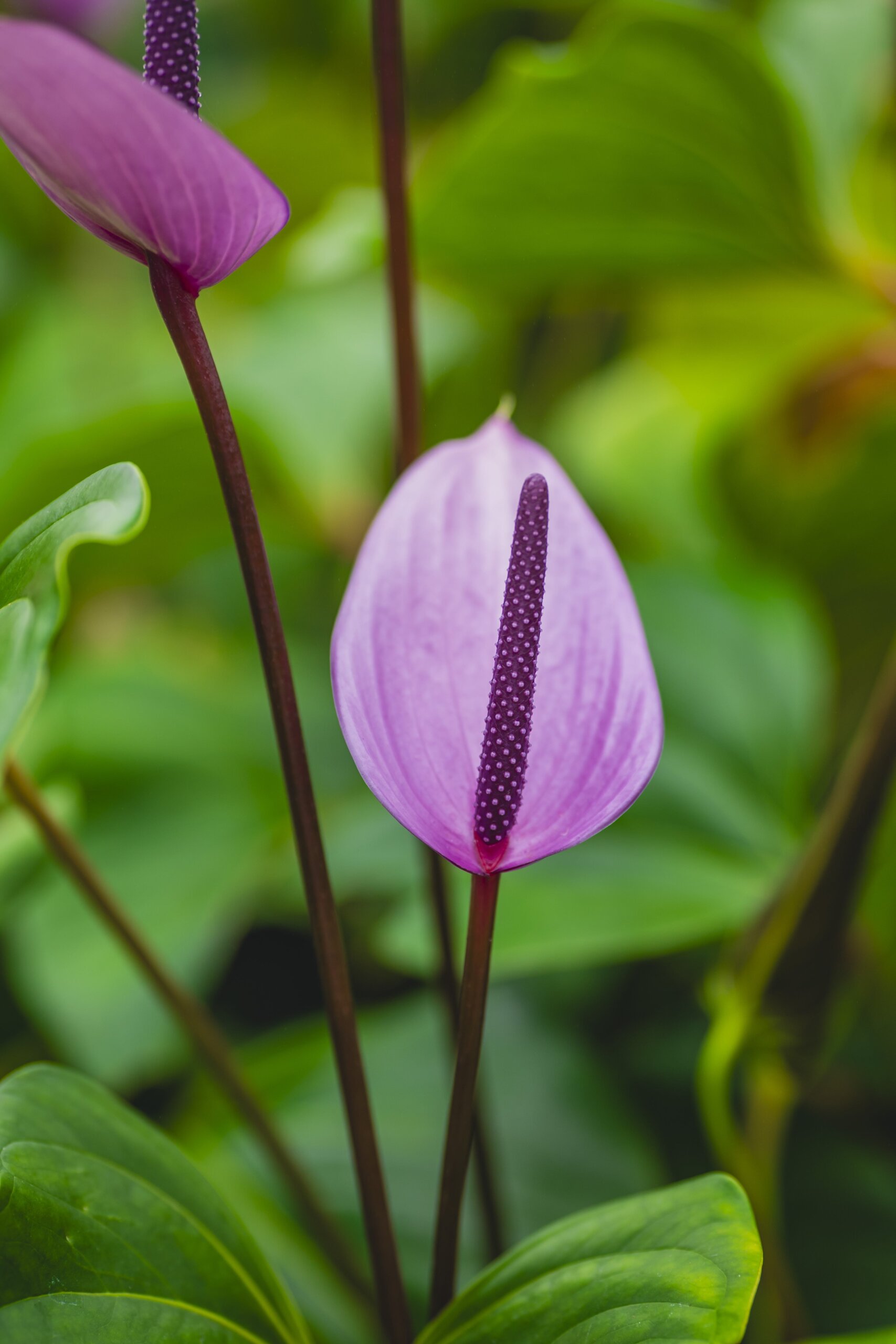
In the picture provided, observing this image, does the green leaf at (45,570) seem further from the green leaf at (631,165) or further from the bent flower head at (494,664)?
the green leaf at (631,165)

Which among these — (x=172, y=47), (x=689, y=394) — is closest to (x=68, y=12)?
(x=689, y=394)

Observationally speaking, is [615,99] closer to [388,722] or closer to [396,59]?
[396,59]

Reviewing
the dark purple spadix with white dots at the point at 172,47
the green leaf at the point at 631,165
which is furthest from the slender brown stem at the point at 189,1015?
the green leaf at the point at 631,165

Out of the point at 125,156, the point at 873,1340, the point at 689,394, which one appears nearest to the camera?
the point at 125,156

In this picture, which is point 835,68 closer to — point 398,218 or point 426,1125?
point 398,218

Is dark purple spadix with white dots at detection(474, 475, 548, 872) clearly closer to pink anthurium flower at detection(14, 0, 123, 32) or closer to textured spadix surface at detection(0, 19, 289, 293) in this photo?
textured spadix surface at detection(0, 19, 289, 293)

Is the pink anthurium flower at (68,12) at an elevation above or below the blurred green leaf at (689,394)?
above

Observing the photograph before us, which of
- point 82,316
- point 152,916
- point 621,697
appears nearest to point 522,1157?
point 152,916
